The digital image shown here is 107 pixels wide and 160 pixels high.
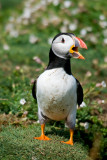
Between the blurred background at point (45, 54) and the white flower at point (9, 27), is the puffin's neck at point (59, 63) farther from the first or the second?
the white flower at point (9, 27)

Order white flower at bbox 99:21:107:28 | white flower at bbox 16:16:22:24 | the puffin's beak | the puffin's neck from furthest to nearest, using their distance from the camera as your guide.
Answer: white flower at bbox 16:16:22:24 → white flower at bbox 99:21:107:28 → the puffin's neck → the puffin's beak

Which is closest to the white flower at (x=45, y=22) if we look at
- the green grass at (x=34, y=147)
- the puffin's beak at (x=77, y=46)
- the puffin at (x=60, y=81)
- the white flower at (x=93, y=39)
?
the white flower at (x=93, y=39)

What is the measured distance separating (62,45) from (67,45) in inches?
2.5

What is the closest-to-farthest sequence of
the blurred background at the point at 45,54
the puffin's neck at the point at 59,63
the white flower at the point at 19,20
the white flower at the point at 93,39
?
1. the puffin's neck at the point at 59,63
2. the blurred background at the point at 45,54
3. the white flower at the point at 93,39
4. the white flower at the point at 19,20

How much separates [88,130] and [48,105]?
1178 millimetres

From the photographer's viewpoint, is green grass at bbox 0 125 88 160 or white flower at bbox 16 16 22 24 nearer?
green grass at bbox 0 125 88 160

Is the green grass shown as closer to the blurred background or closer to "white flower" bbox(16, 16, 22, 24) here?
the blurred background

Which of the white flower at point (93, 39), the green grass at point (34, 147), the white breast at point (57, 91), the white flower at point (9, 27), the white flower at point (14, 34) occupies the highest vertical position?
the white flower at point (9, 27)

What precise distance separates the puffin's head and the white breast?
0.19 metres

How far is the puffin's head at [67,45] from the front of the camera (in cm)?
406

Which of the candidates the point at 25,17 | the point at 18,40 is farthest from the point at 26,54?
the point at 25,17

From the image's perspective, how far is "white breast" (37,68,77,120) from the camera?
4125mm

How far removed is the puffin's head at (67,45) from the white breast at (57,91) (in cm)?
19

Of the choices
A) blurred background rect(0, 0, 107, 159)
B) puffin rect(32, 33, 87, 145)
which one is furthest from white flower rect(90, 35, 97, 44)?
puffin rect(32, 33, 87, 145)
